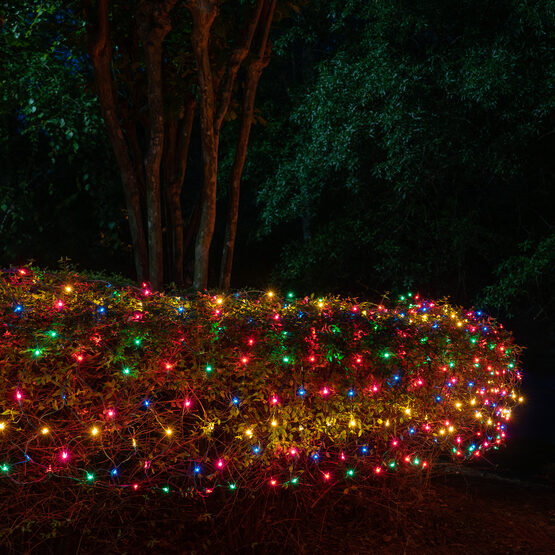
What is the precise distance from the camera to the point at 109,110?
7.03 meters

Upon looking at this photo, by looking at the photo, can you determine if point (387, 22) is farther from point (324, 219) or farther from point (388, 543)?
point (388, 543)

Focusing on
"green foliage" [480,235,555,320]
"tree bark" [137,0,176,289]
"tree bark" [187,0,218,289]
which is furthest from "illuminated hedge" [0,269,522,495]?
"green foliage" [480,235,555,320]

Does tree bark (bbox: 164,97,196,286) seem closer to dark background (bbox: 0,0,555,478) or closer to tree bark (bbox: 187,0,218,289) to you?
tree bark (bbox: 187,0,218,289)

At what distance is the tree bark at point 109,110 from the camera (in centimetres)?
674

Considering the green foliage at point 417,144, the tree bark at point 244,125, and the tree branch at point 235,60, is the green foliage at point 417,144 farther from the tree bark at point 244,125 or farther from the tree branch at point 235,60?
the tree branch at point 235,60

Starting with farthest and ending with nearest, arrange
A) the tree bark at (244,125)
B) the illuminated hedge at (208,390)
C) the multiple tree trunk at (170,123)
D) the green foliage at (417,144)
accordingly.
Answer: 1. the green foliage at (417,144)
2. the tree bark at (244,125)
3. the multiple tree trunk at (170,123)
4. the illuminated hedge at (208,390)

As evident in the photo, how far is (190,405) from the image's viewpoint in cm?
348

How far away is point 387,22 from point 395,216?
350 centimetres

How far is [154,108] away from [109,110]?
0.55m

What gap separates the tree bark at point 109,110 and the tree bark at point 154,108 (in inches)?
11.1

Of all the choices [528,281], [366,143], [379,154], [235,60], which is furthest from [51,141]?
[528,281]

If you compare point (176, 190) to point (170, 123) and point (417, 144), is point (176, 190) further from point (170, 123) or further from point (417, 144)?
point (417, 144)

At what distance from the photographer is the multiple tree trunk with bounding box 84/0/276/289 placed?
6684 mm

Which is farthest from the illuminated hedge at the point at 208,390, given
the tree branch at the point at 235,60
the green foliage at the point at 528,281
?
the green foliage at the point at 528,281
